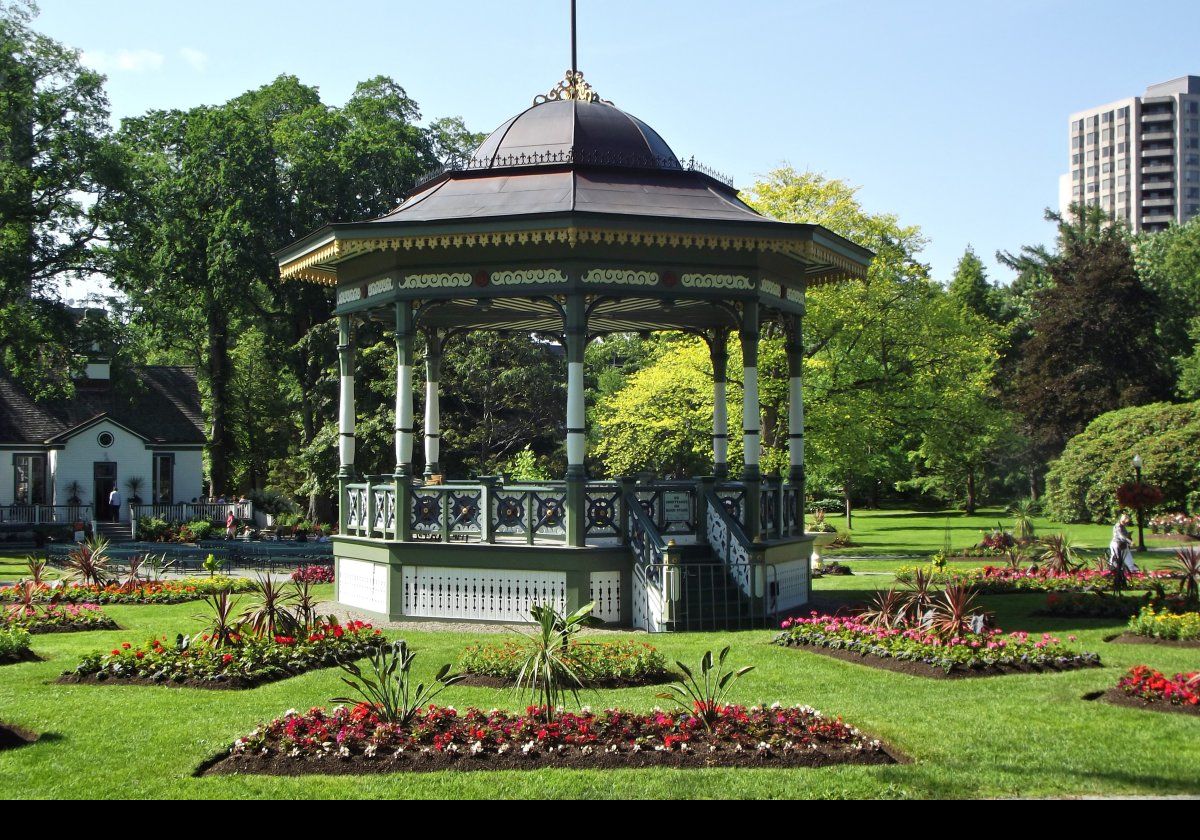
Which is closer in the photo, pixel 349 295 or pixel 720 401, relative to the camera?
pixel 349 295

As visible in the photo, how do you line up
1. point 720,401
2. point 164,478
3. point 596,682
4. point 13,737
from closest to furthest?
point 13,737 < point 596,682 < point 720,401 < point 164,478

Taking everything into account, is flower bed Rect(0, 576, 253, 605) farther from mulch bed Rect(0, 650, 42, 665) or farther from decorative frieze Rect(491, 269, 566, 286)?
decorative frieze Rect(491, 269, 566, 286)

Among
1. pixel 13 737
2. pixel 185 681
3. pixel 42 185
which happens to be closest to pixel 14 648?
pixel 185 681

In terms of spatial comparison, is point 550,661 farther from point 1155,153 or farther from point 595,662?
point 1155,153

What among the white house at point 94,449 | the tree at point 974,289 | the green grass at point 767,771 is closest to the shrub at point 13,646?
the green grass at point 767,771

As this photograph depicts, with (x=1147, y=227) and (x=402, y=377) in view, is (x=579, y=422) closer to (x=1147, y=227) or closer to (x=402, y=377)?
(x=402, y=377)

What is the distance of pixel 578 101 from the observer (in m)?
20.7

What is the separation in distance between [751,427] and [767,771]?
35.5 ft

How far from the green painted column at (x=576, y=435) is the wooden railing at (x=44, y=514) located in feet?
115

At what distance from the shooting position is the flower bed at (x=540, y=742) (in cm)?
899

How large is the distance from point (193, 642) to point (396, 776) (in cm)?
575

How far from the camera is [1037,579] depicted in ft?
72.7

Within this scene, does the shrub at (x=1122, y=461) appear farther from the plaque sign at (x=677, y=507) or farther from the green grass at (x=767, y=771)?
the green grass at (x=767, y=771)

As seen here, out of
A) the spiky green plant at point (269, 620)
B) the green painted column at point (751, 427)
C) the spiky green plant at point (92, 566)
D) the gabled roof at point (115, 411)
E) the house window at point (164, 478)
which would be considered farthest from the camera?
the house window at point (164, 478)
